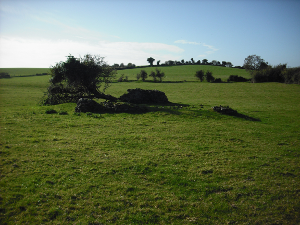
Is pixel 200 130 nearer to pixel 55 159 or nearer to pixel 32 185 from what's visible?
pixel 55 159

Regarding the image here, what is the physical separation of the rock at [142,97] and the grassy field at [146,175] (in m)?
12.0

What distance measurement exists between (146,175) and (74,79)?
2312 cm

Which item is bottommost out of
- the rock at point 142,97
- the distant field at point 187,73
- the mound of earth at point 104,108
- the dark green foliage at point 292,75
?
the mound of earth at point 104,108

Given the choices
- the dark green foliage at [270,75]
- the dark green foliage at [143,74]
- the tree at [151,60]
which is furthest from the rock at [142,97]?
the tree at [151,60]

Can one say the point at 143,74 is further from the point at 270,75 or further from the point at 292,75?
the point at 292,75

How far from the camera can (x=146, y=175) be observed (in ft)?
28.7

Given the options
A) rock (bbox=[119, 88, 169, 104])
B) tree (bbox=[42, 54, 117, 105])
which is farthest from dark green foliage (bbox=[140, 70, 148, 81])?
rock (bbox=[119, 88, 169, 104])

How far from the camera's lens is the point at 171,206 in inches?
270

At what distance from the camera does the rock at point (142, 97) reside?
91.0ft

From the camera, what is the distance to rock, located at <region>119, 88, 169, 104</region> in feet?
91.0

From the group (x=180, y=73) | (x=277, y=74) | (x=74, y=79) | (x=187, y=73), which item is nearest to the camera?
(x=74, y=79)

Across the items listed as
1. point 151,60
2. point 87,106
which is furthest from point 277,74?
point 151,60

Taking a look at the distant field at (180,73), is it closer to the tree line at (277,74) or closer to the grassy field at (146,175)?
the tree line at (277,74)

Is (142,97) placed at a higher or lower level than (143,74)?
lower
